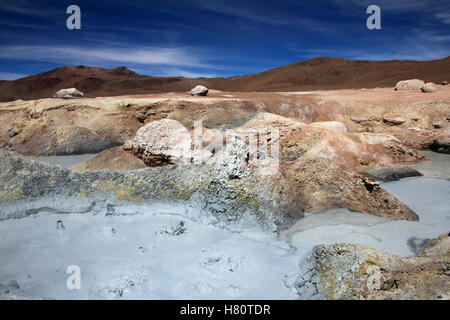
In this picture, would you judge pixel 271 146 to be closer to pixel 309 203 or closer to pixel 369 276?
pixel 309 203

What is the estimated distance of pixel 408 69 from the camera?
24.5 metres

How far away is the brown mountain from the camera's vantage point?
79.3 feet

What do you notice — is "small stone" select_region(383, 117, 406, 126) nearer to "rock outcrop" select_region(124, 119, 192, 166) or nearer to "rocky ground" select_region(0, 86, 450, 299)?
"rocky ground" select_region(0, 86, 450, 299)

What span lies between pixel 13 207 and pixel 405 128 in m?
10.3

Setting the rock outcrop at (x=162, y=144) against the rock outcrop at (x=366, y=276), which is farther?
the rock outcrop at (x=162, y=144)

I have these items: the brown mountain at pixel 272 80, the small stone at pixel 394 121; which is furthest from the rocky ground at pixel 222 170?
the brown mountain at pixel 272 80

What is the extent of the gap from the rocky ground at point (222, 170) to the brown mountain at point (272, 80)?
15.6m

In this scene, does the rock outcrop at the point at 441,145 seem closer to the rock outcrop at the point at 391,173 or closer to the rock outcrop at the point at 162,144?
the rock outcrop at the point at 391,173

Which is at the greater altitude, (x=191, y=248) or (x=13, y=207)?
(x=13, y=207)

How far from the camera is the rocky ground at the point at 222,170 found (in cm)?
342

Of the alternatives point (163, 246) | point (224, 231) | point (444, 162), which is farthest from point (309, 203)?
point (444, 162)
